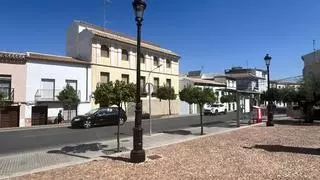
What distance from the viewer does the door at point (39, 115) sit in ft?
107

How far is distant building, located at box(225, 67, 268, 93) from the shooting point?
3447 inches

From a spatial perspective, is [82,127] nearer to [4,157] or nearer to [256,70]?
[4,157]

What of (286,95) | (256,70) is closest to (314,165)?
(286,95)

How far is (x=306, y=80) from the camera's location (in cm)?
2600

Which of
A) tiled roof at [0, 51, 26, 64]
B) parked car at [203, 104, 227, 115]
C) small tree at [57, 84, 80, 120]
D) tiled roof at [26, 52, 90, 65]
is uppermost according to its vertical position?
tiled roof at [26, 52, 90, 65]

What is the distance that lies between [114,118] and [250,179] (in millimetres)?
21277

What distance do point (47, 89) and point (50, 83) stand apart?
78cm

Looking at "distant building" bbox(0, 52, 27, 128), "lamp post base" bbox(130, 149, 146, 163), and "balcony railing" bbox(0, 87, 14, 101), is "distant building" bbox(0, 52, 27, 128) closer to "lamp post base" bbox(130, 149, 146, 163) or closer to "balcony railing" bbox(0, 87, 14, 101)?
"balcony railing" bbox(0, 87, 14, 101)

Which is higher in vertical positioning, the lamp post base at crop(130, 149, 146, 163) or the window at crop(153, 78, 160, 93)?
the window at crop(153, 78, 160, 93)

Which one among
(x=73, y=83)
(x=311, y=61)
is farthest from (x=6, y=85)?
(x=311, y=61)

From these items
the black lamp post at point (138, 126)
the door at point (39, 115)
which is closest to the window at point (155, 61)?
the door at point (39, 115)

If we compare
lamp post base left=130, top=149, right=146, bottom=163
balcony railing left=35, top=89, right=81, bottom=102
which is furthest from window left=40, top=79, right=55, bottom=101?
lamp post base left=130, top=149, right=146, bottom=163

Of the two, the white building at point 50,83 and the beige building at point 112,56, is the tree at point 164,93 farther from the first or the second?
the white building at point 50,83

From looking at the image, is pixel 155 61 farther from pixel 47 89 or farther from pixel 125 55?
pixel 47 89
